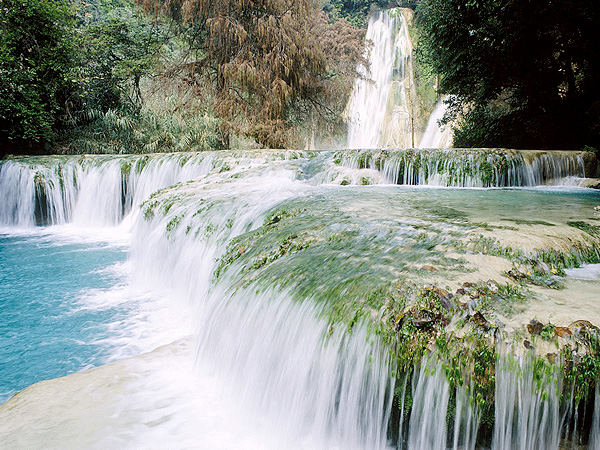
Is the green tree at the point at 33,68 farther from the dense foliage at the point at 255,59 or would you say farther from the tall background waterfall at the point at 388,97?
the tall background waterfall at the point at 388,97

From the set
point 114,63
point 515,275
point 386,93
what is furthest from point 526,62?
point 114,63

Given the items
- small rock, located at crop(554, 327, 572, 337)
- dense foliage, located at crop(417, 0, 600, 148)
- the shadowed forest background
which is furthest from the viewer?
the shadowed forest background

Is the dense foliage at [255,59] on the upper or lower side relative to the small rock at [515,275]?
upper

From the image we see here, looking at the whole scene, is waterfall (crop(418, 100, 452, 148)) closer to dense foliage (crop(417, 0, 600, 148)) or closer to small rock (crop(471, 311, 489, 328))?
dense foliage (crop(417, 0, 600, 148))

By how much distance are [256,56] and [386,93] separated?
11.3 m

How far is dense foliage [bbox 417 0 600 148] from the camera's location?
10038 mm

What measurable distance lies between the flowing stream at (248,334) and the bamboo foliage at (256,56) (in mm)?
8515

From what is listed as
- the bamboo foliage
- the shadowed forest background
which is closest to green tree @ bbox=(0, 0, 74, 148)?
the shadowed forest background

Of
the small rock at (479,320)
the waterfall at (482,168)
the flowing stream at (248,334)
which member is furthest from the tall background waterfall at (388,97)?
the small rock at (479,320)

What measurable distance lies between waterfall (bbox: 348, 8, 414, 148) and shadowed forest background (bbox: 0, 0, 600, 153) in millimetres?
5130

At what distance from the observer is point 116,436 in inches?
94.0

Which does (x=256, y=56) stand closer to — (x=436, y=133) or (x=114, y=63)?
(x=114, y=63)

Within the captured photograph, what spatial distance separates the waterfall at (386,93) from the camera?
923 inches

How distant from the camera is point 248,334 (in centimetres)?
282
